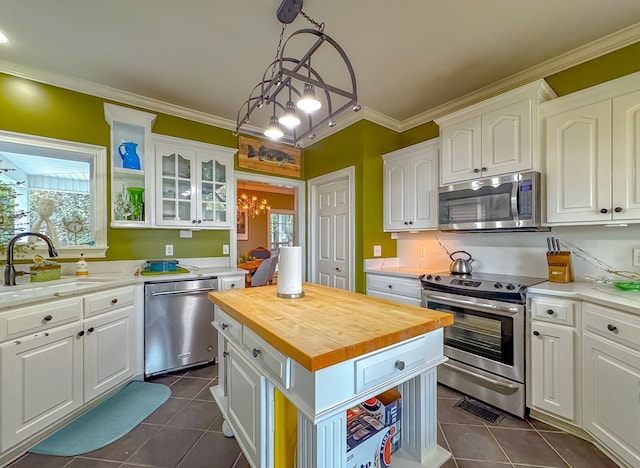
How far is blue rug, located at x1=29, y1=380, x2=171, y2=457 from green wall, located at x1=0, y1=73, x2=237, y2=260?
4.24ft

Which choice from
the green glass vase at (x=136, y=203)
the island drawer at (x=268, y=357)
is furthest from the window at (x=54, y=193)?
the island drawer at (x=268, y=357)

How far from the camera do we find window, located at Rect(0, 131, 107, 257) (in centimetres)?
236

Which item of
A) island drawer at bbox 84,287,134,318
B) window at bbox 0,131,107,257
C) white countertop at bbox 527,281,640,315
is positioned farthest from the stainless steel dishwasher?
white countertop at bbox 527,281,640,315

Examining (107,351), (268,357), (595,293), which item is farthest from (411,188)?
(107,351)

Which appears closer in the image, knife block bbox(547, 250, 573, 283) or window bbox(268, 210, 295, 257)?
knife block bbox(547, 250, 573, 283)

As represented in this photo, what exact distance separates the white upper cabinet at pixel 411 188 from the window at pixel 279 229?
194 inches

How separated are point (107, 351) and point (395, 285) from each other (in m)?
2.53

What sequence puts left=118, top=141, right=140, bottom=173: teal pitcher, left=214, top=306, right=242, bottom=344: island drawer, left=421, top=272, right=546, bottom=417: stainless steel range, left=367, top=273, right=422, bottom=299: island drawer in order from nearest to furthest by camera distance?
left=214, top=306, right=242, bottom=344: island drawer, left=421, top=272, right=546, bottom=417: stainless steel range, left=367, top=273, right=422, bottom=299: island drawer, left=118, top=141, right=140, bottom=173: teal pitcher

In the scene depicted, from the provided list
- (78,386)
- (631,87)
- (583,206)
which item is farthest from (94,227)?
(631,87)

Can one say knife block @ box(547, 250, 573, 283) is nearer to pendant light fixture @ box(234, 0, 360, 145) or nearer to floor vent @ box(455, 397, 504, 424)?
floor vent @ box(455, 397, 504, 424)

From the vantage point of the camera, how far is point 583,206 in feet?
6.36

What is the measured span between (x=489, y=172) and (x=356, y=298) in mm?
1672

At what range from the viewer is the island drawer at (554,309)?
1743 mm

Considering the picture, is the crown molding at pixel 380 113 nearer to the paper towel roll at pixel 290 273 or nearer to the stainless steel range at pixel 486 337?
the paper towel roll at pixel 290 273
